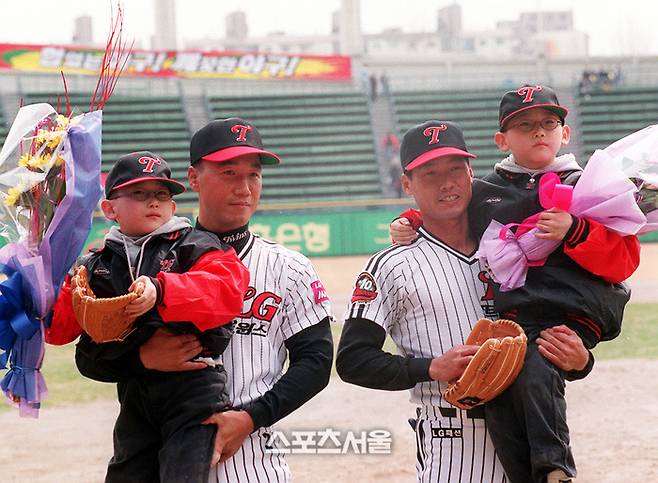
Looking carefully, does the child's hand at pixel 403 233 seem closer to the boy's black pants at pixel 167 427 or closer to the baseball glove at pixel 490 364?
the baseball glove at pixel 490 364

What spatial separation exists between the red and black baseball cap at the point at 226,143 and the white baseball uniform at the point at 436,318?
0.60 m

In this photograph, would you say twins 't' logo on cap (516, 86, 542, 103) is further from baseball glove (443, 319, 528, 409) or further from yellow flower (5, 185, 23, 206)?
yellow flower (5, 185, 23, 206)

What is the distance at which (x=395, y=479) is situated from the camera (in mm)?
5703

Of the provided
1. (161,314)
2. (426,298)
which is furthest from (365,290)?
(161,314)

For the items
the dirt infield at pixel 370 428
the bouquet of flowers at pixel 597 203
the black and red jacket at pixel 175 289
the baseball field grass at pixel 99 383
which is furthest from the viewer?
Answer: the baseball field grass at pixel 99 383

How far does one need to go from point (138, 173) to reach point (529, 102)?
4.58ft

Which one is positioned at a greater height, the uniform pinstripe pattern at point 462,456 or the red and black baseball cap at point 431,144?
the red and black baseball cap at point 431,144

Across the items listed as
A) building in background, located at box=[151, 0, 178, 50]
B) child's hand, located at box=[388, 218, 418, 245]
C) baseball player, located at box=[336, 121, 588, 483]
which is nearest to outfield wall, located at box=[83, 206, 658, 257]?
building in background, located at box=[151, 0, 178, 50]

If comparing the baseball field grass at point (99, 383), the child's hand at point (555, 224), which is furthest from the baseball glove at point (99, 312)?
the baseball field grass at point (99, 383)

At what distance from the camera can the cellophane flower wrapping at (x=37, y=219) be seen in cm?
290

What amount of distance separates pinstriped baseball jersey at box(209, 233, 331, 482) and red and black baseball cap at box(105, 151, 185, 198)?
39 centimetres

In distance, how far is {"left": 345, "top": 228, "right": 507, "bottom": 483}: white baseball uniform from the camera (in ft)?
10.7

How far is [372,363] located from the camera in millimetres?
3232

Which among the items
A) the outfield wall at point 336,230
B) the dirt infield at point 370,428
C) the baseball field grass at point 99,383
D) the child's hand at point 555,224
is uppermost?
the child's hand at point 555,224
